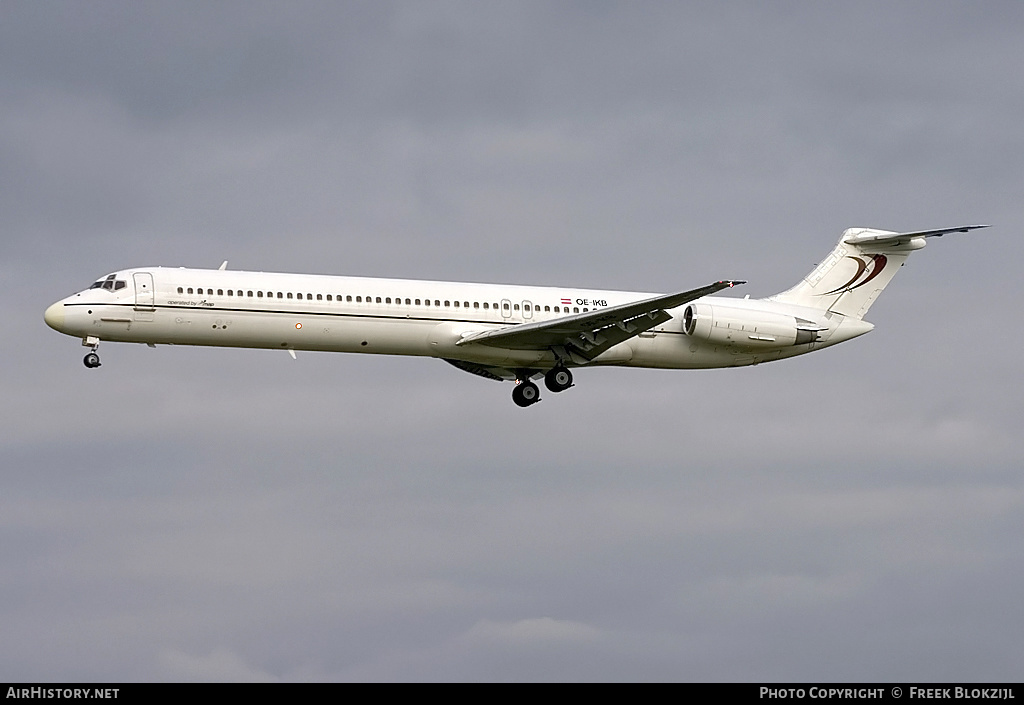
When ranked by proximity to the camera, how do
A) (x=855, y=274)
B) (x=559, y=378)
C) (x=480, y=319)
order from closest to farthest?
(x=480, y=319) → (x=559, y=378) → (x=855, y=274)

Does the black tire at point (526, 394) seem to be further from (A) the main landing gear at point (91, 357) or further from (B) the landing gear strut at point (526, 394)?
(A) the main landing gear at point (91, 357)

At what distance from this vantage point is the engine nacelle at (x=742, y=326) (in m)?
47.7

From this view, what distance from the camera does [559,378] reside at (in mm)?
47438

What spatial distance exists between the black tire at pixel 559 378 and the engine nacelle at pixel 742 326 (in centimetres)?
391

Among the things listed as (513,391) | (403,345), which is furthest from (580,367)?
(403,345)

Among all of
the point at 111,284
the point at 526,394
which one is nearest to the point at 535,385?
the point at 526,394

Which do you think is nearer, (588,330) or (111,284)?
(111,284)

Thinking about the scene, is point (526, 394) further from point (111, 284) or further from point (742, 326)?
point (111, 284)

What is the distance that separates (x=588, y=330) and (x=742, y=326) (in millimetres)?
5256

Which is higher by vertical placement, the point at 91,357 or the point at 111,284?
the point at 111,284

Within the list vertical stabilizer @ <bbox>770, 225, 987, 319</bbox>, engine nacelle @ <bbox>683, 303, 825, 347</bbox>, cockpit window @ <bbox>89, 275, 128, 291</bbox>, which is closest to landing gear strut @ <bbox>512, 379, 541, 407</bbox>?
engine nacelle @ <bbox>683, 303, 825, 347</bbox>
